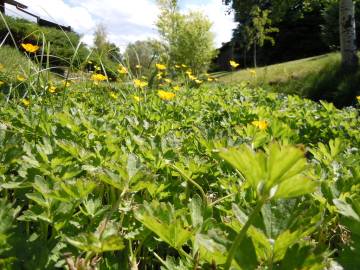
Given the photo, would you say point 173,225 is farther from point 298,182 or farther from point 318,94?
point 318,94

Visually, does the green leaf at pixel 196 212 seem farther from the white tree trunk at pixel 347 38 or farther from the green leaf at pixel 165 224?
the white tree trunk at pixel 347 38

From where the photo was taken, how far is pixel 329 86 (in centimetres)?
1043

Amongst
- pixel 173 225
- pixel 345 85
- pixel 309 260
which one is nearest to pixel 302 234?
pixel 309 260

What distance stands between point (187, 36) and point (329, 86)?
19.9 m

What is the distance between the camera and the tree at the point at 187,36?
27514mm

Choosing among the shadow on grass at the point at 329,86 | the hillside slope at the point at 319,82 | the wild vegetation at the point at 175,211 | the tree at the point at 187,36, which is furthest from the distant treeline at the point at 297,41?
the wild vegetation at the point at 175,211

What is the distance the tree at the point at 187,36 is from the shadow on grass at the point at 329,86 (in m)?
13.6

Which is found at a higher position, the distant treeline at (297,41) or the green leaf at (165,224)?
the distant treeline at (297,41)

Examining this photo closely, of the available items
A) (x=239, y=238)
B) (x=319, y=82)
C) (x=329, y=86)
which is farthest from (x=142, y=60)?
(x=239, y=238)

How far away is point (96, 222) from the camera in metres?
0.89

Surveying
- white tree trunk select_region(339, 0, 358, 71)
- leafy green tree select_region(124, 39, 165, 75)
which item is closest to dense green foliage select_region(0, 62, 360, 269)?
leafy green tree select_region(124, 39, 165, 75)

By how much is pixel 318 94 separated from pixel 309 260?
34.5 ft

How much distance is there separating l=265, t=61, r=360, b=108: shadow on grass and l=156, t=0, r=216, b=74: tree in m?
13.6

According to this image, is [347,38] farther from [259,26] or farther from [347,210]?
[347,210]
